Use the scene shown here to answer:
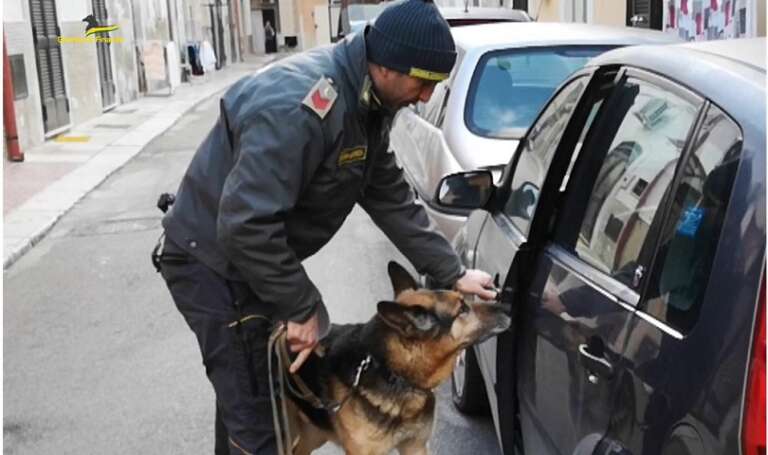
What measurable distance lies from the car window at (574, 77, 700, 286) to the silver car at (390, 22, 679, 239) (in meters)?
2.75

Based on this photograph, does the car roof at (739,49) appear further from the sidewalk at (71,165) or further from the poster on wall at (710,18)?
the sidewalk at (71,165)

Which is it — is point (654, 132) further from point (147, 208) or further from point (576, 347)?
point (147, 208)

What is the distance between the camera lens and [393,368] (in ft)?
10.4

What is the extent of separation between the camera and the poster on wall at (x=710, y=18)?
344 inches

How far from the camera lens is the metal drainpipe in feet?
44.9

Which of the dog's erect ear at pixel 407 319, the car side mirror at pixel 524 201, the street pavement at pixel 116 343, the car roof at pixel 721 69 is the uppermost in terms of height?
the car roof at pixel 721 69

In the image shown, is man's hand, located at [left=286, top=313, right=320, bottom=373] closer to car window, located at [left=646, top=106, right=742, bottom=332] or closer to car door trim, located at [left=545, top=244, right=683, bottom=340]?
car door trim, located at [left=545, top=244, right=683, bottom=340]

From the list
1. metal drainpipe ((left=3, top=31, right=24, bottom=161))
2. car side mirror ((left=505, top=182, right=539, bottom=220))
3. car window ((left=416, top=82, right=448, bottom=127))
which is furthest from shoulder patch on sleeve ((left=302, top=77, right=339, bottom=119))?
metal drainpipe ((left=3, top=31, right=24, bottom=161))

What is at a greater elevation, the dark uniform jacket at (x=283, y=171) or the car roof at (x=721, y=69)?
the car roof at (x=721, y=69)

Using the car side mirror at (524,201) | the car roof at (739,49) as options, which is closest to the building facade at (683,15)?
the car side mirror at (524,201)

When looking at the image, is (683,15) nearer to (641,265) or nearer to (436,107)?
(436,107)

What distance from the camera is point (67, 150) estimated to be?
15594 millimetres

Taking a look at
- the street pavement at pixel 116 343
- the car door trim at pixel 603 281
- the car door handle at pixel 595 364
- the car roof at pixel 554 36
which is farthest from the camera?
the car roof at pixel 554 36

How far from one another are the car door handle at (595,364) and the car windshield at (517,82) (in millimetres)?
3604
